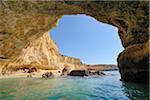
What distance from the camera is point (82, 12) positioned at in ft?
47.3

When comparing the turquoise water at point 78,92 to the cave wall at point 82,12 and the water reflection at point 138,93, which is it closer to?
the water reflection at point 138,93

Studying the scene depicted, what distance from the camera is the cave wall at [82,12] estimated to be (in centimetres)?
1199

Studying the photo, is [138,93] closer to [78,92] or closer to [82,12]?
[78,92]

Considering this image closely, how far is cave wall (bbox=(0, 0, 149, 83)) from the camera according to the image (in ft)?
39.3

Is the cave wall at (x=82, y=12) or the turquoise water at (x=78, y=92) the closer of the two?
the cave wall at (x=82, y=12)

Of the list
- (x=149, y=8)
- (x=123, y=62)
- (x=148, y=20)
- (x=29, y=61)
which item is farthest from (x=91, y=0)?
(x=29, y=61)

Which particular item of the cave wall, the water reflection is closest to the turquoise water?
the water reflection

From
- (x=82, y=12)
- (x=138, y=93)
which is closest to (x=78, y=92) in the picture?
(x=138, y=93)

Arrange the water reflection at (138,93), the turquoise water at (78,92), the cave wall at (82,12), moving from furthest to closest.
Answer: the turquoise water at (78,92)
the cave wall at (82,12)
the water reflection at (138,93)

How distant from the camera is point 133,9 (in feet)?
42.2

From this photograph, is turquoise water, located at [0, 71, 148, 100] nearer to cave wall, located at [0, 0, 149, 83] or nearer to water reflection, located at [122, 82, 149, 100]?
water reflection, located at [122, 82, 149, 100]

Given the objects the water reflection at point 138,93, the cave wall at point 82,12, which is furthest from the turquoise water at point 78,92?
the cave wall at point 82,12

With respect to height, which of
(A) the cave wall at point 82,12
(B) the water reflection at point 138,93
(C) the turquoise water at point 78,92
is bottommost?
(C) the turquoise water at point 78,92

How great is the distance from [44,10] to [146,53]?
806cm
